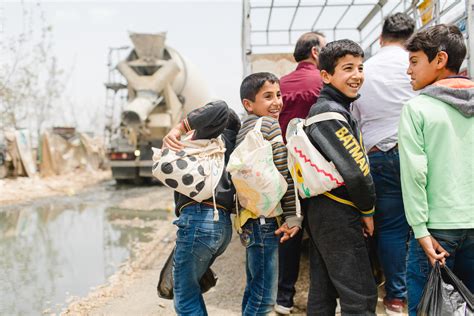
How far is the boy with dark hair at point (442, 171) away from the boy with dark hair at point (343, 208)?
0.21 metres

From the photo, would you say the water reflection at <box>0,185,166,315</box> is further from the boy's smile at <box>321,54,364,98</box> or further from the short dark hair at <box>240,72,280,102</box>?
the boy's smile at <box>321,54,364,98</box>

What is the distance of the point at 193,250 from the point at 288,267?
0.95 metres

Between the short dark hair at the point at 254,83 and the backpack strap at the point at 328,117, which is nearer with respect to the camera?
the backpack strap at the point at 328,117

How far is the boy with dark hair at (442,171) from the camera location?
1852mm

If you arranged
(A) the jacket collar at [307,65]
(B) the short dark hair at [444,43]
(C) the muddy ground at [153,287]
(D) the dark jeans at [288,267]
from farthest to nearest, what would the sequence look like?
(C) the muddy ground at [153,287], (A) the jacket collar at [307,65], (D) the dark jeans at [288,267], (B) the short dark hair at [444,43]

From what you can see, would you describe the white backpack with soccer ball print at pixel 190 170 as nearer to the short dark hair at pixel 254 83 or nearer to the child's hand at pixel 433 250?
the short dark hair at pixel 254 83

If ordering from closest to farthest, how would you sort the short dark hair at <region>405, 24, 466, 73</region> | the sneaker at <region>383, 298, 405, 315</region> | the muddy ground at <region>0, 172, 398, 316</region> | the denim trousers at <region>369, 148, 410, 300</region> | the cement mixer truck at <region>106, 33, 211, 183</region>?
1. the short dark hair at <region>405, 24, 466, 73</region>
2. the denim trousers at <region>369, 148, 410, 300</region>
3. the sneaker at <region>383, 298, 405, 315</region>
4. the muddy ground at <region>0, 172, 398, 316</region>
5. the cement mixer truck at <region>106, 33, 211, 183</region>

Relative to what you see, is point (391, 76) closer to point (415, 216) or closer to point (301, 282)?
point (415, 216)

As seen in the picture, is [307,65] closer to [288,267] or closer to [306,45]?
[306,45]

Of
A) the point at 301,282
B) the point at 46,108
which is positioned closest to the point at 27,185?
the point at 301,282

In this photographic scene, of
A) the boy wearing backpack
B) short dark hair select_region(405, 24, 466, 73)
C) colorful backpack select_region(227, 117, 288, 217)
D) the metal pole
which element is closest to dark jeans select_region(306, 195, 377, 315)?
colorful backpack select_region(227, 117, 288, 217)

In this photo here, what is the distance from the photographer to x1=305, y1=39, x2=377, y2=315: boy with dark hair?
200 centimetres

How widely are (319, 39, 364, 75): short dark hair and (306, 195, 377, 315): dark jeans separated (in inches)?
25.3

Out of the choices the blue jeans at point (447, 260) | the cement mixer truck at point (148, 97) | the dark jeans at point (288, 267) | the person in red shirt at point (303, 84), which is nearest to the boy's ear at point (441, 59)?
the blue jeans at point (447, 260)
